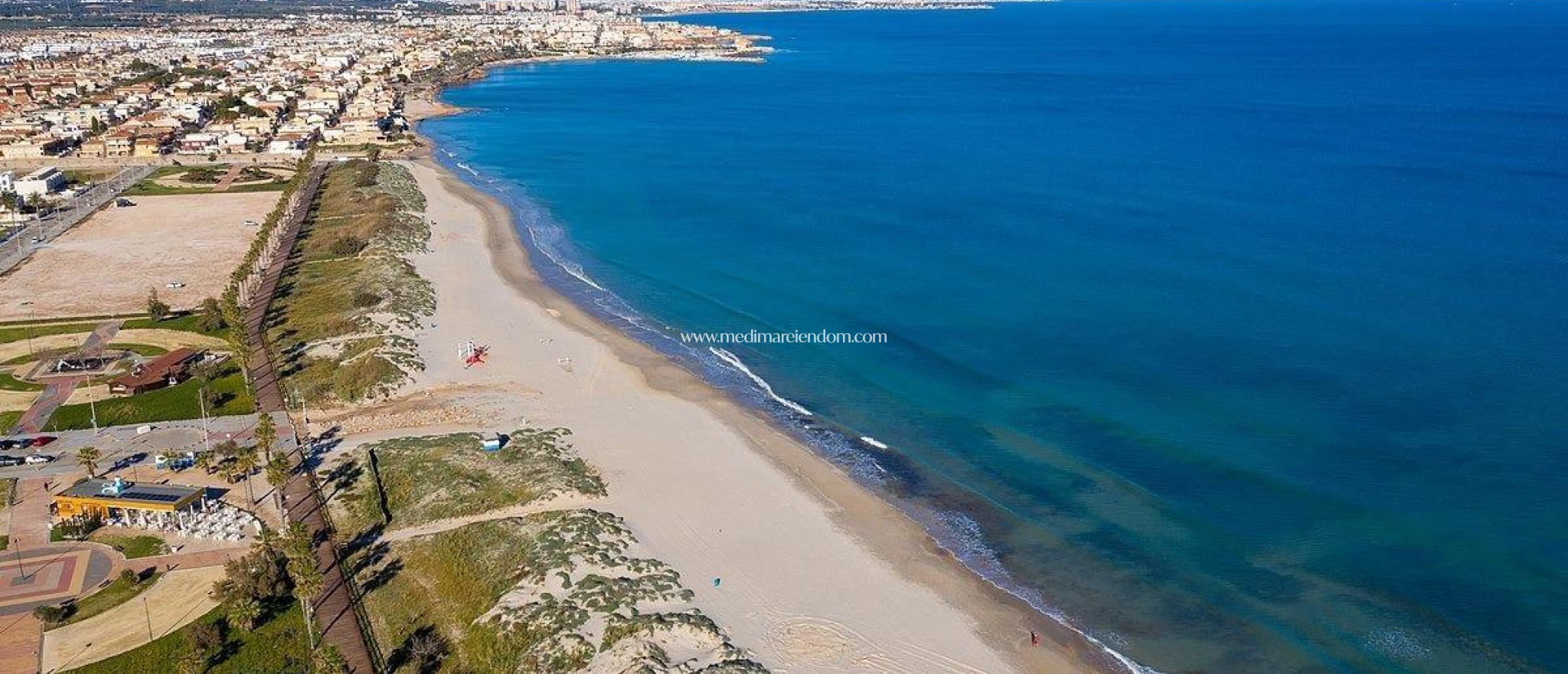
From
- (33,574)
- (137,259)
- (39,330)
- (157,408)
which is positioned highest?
(33,574)

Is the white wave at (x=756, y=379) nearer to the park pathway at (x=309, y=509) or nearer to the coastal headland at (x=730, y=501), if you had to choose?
the coastal headland at (x=730, y=501)

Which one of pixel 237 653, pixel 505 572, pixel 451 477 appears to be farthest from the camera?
pixel 451 477

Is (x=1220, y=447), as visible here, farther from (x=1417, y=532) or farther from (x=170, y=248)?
(x=170, y=248)

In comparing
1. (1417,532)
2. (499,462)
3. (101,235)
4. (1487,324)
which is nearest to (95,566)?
(499,462)

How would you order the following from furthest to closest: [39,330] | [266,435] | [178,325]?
[178,325] < [39,330] < [266,435]

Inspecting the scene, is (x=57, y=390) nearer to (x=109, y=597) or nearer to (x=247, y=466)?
(x=247, y=466)

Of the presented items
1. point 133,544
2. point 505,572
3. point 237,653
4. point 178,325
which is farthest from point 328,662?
point 178,325
